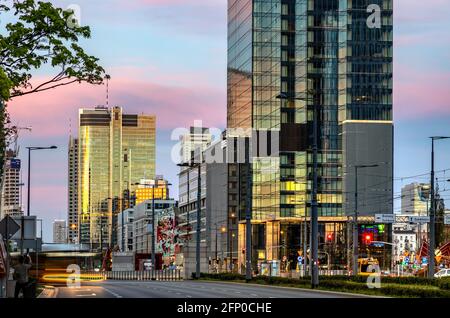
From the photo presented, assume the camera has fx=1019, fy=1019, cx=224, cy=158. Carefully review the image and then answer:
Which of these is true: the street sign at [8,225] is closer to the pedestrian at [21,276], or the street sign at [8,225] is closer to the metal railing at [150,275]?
the pedestrian at [21,276]

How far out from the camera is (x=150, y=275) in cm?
12256

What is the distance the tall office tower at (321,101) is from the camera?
192m

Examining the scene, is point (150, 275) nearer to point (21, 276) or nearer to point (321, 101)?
point (321, 101)

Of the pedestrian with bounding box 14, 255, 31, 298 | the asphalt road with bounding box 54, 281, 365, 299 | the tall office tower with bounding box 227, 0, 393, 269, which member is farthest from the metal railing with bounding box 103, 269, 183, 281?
the pedestrian with bounding box 14, 255, 31, 298

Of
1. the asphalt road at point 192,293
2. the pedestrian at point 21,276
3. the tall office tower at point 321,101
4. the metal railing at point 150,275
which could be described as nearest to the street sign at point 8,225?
the pedestrian at point 21,276

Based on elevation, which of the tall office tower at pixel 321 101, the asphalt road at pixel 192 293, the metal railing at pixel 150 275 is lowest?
the metal railing at pixel 150 275

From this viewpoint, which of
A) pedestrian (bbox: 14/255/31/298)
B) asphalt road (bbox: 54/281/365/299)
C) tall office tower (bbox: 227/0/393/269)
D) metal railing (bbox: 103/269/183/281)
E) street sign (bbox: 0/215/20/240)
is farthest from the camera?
tall office tower (bbox: 227/0/393/269)

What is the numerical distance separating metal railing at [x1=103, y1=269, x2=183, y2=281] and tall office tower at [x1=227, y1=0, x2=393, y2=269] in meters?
65.9

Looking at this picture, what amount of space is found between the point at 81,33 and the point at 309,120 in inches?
6658

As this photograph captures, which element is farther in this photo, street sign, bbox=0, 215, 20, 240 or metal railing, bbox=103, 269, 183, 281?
metal railing, bbox=103, 269, 183, 281

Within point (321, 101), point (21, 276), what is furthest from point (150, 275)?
point (21, 276)

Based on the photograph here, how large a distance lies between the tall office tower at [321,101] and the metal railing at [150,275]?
65.9 metres

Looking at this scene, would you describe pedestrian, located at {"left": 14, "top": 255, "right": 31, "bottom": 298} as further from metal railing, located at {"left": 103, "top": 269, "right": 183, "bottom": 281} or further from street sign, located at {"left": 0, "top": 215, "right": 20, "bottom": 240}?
metal railing, located at {"left": 103, "top": 269, "right": 183, "bottom": 281}

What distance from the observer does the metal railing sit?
119250mm
